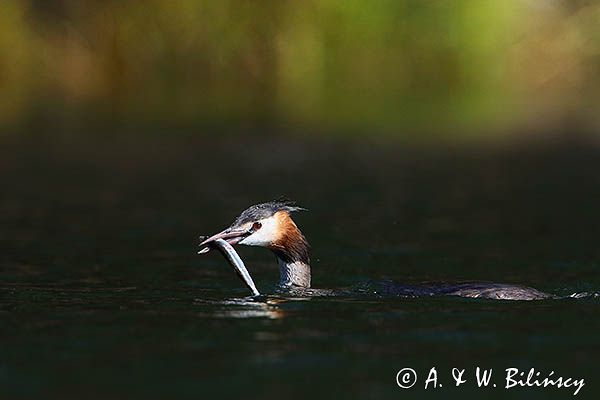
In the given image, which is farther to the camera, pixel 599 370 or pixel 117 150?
pixel 117 150

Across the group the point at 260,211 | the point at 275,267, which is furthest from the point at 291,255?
the point at 275,267

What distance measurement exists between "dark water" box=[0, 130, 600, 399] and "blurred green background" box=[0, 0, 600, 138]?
463 centimetres

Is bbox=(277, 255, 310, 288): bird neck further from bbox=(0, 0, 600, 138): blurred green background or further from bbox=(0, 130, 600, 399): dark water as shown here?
bbox=(0, 0, 600, 138): blurred green background

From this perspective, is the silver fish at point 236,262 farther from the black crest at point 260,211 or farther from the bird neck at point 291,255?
the bird neck at point 291,255

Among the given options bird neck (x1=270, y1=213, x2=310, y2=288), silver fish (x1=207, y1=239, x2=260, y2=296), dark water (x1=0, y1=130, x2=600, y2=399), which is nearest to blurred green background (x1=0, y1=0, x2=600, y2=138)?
dark water (x1=0, y1=130, x2=600, y2=399)

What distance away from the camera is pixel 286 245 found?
11539mm

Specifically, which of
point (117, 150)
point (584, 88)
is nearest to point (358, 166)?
point (117, 150)

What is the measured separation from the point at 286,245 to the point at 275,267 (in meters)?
1.72

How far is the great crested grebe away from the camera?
10.6 m

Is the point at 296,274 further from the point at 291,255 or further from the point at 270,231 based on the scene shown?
the point at 270,231

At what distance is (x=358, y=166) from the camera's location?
21.2 metres

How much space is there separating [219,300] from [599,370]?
345 centimetres

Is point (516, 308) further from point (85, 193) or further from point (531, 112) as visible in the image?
point (531, 112)

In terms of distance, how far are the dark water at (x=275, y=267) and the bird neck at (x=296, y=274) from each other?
0.20m
